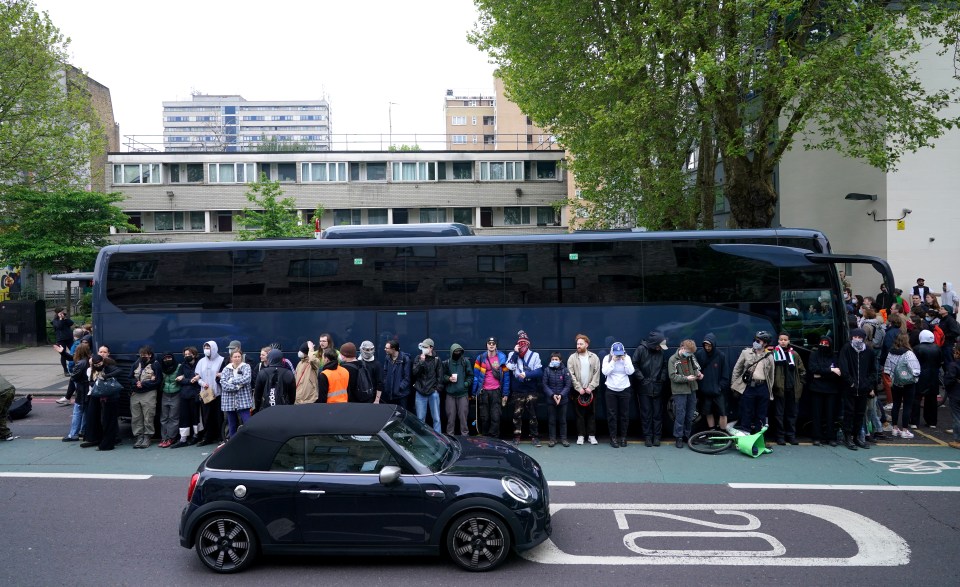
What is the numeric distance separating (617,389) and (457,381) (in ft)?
8.33

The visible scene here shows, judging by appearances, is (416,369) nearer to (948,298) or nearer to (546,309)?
(546,309)

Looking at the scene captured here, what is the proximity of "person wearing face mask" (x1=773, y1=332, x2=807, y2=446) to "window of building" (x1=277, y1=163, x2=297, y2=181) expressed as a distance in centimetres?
3839

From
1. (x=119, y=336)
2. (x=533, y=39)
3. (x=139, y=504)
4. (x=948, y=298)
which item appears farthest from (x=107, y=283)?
(x=948, y=298)

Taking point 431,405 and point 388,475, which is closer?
point 388,475

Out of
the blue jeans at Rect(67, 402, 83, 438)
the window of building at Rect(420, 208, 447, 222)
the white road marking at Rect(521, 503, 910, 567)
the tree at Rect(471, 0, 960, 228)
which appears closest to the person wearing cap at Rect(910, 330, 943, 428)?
the white road marking at Rect(521, 503, 910, 567)

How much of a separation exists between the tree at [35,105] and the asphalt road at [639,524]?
718 inches

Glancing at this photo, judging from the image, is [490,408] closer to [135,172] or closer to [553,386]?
[553,386]

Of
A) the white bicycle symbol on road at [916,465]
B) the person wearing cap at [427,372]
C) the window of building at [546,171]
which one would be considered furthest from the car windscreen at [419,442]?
the window of building at [546,171]

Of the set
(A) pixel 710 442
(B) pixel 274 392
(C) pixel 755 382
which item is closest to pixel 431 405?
(B) pixel 274 392

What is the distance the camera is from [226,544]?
643 cm

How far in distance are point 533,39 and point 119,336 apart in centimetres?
1512

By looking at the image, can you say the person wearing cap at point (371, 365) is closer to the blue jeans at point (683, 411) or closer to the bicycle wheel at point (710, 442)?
the blue jeans at point (683, 411)

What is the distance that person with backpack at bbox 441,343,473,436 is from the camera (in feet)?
37.0

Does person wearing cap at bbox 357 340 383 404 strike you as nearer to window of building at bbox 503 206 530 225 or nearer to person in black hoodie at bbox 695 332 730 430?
person in black hoodie at bbox 695 332 730 430
